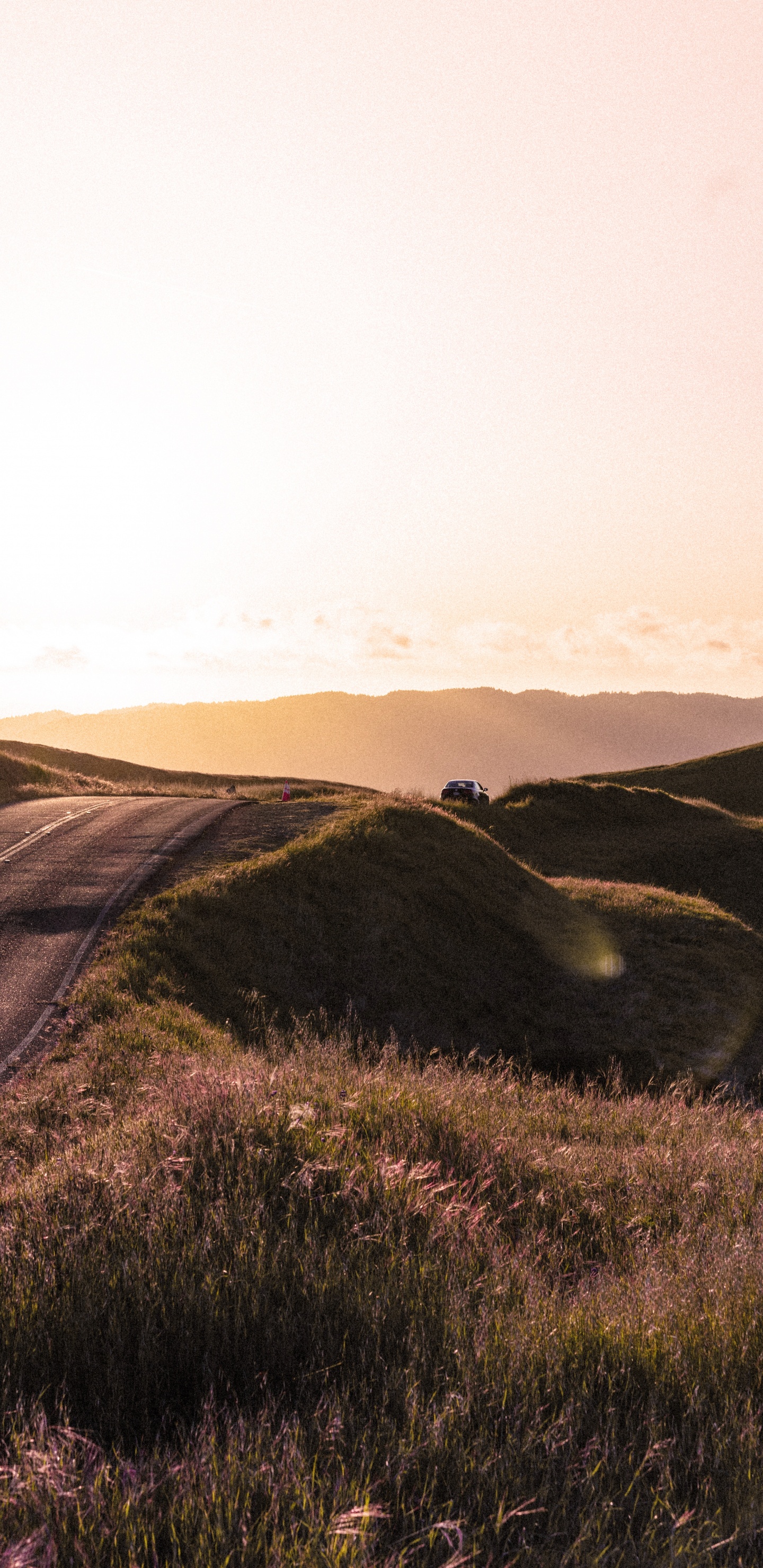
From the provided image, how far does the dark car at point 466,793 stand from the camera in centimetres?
4519

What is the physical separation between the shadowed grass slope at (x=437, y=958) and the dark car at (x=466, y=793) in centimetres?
1955

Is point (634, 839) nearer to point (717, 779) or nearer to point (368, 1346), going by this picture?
point (717, 779)

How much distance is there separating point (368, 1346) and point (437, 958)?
15756 mm

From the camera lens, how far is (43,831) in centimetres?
2358

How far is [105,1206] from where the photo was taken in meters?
4.81

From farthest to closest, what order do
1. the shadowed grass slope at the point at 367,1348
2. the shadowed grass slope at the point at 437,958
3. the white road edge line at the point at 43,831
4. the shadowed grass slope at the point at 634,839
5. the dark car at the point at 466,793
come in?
the dark car at the point at 466,793
the shadowed grass slope at the point at 634,839
the white road edge line at the point at 43,831
the shadowed grass slope at the point at 437,958
the shadowed grass slope at the point at 367,1348

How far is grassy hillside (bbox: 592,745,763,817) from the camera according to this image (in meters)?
60.2

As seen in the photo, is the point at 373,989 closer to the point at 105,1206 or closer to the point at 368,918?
the point at 368,918

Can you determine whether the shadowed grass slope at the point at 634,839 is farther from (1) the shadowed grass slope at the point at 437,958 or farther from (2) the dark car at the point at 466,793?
(1) the shadowed grass slope at the point at 437,958

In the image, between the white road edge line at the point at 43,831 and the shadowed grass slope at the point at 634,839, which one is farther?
the shadowed grass slope at the point at 634,839

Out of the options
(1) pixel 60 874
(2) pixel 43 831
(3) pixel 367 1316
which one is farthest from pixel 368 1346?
(2) pixel 43 831

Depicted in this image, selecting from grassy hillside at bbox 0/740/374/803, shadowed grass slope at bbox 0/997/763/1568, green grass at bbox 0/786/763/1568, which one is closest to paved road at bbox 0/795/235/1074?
grassy hillside at bbox 0/740/374/803

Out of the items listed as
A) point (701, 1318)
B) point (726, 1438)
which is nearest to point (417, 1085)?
point (701, 1318)

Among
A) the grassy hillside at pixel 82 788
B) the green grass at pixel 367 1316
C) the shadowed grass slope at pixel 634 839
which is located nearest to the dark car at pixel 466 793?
the shadowed grass slope at pixel 634 839
